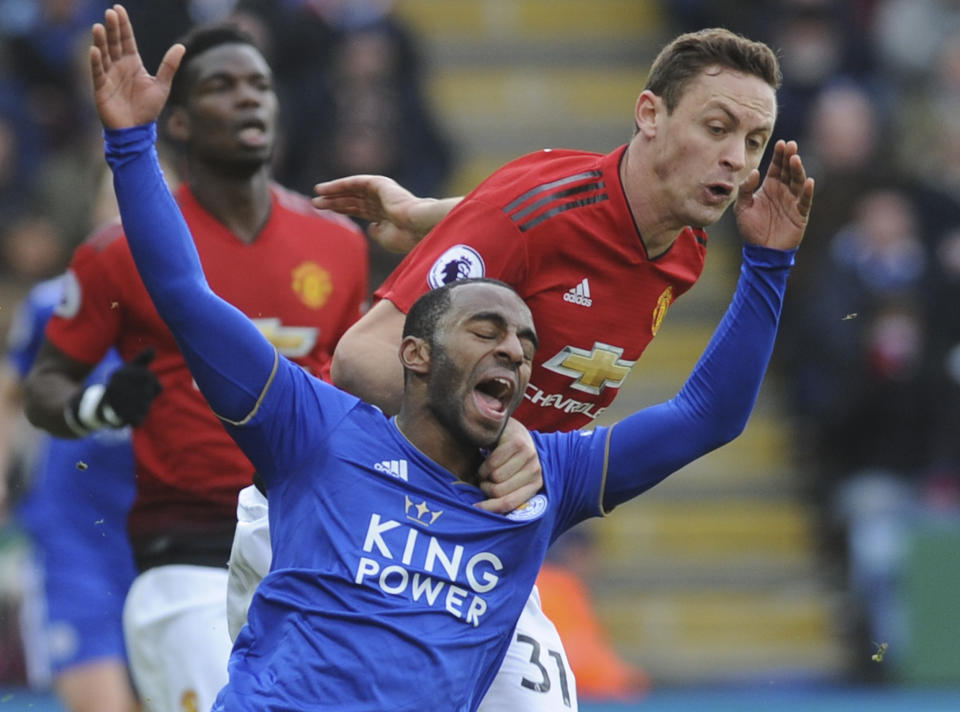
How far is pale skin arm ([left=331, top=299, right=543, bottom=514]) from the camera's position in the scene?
455cm

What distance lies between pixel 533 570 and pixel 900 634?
7.08 metres

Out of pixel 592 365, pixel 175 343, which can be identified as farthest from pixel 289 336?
pixel 592 365

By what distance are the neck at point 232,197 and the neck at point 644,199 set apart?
1617 millimetres

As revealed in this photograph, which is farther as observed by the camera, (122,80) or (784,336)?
(784,336)

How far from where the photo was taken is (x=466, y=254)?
15.4ft

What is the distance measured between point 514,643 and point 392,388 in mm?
809

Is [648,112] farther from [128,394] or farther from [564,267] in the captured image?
[128,394]

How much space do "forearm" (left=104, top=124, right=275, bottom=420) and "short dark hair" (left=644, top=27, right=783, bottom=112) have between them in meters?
1.41

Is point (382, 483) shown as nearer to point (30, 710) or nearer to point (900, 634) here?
point (30, 710)

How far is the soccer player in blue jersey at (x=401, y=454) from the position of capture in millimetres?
4266

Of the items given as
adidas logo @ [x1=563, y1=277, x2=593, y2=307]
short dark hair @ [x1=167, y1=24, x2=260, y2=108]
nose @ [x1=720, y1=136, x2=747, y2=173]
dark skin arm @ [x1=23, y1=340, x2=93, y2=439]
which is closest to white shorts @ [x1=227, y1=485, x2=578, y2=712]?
adidas logo @ [x1=563, y1=277, x2=593, y2=307]

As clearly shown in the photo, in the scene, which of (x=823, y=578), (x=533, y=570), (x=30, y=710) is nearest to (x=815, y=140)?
(x=823, y=578)

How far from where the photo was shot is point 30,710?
373 inches

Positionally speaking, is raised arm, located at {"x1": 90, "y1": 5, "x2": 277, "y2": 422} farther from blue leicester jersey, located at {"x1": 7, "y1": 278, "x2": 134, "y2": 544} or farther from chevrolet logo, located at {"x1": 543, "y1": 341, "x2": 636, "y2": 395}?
blue leicester jersey, located at {"x1": 7, "y1": 278, "x2": 134, "y2": 544}
